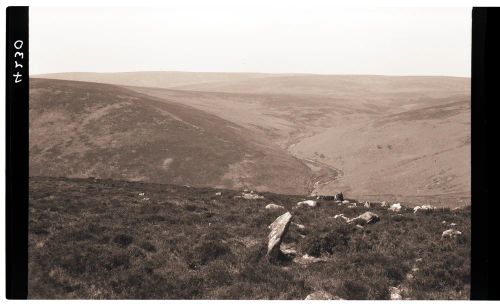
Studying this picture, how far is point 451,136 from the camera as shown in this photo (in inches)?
2623

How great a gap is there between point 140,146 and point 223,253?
49.0 m

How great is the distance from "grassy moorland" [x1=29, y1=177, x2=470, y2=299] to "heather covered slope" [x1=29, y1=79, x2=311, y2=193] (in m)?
30.7

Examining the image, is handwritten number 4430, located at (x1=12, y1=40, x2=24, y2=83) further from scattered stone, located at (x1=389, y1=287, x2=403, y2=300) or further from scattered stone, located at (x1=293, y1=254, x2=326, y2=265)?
scattered stone, located at (x1=389, y1=287, x2=403, y2=300)

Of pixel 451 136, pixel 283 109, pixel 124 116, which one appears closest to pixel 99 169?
pixel 124 116

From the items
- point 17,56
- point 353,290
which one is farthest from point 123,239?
point 353,290

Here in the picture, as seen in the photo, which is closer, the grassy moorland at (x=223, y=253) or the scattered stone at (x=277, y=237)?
the grassy moorland at (x=223, y=253)

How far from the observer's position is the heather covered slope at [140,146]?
5680 centimetres

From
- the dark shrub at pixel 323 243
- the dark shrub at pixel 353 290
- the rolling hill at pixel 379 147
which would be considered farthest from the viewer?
the rolling hill at pixel 379 147

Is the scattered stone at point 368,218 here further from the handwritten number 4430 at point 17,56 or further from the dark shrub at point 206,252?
the handwritten number 4430 at point 17,56

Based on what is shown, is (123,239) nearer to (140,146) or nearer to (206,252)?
(206,252)

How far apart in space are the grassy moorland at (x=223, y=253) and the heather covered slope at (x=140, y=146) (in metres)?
30.7

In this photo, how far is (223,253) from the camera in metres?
18.3

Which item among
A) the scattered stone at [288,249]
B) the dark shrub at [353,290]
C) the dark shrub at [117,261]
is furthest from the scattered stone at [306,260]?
the dark shrub at [117,261]
